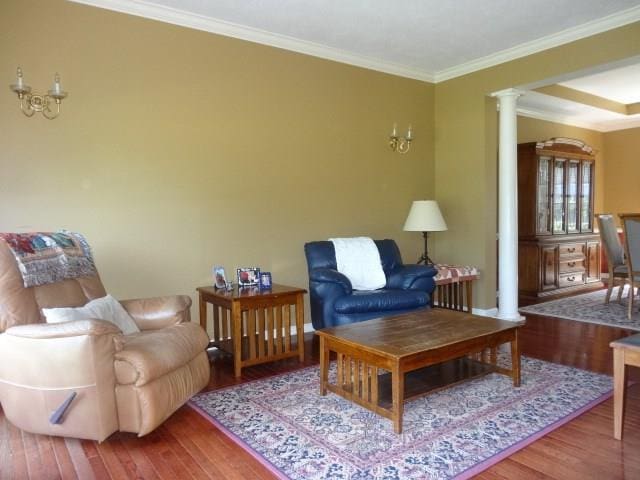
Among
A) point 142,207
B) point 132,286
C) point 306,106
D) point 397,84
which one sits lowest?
point 132,286

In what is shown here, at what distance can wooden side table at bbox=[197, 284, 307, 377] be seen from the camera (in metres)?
3.27

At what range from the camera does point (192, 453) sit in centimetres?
219

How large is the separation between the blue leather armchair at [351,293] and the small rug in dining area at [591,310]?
191cm

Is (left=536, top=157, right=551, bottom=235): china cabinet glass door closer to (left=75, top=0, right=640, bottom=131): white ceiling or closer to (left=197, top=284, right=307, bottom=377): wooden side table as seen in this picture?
(left=75, top=0, right=640, bottom=131): white ceiling

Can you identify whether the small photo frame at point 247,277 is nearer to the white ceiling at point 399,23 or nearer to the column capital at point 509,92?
the white ceiling at point 399,23

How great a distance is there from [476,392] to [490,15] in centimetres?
294

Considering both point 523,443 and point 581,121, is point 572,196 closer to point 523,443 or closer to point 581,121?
point 581,121

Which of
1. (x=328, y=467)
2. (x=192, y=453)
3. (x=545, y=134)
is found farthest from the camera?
(x=545, y=134)

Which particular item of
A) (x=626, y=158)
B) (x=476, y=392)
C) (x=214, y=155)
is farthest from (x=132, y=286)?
(x=626, y=158)

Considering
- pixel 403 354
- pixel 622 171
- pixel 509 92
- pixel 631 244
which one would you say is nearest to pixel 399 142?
pixel 509 92

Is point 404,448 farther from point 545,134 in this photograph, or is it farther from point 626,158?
point 626,158

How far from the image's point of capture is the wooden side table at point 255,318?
3.27 meters

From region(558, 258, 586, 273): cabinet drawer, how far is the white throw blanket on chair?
3463 mm

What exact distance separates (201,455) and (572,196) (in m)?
6.44
